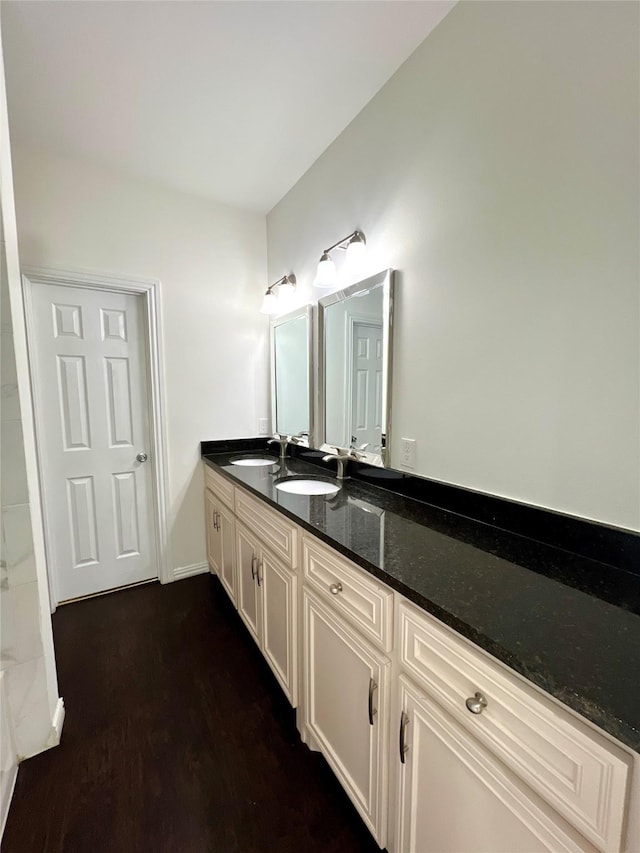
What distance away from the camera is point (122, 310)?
2.22m

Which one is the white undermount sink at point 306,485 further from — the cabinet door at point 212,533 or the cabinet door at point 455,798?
the cabinet door at point 455,798

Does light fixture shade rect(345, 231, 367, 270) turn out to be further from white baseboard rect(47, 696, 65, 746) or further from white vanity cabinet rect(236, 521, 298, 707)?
white baseboard rect(47, 696, 65, 746)

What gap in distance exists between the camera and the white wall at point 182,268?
194 centimetres

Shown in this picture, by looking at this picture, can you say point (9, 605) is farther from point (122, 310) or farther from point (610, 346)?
point (610, 346)

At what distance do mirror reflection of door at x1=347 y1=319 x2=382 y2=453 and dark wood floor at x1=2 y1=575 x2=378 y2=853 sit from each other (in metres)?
1.19

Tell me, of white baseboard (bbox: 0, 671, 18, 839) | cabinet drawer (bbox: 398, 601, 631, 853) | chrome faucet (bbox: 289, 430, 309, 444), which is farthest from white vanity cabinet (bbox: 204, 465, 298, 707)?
white baseboard (bbox: 0, 671, 18, 839)

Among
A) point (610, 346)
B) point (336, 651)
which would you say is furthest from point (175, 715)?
point (610, 346)

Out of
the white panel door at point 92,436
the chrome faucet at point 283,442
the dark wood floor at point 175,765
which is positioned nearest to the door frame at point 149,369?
the white panel door at point 92,436

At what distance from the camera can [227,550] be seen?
2.03 metres

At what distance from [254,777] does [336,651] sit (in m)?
0.58

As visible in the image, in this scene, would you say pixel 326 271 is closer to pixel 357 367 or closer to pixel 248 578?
pixel 357 367

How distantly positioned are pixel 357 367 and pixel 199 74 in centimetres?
137

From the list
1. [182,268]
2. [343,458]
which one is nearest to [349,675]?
[343,458]

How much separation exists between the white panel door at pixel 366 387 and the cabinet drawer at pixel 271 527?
560 mm
